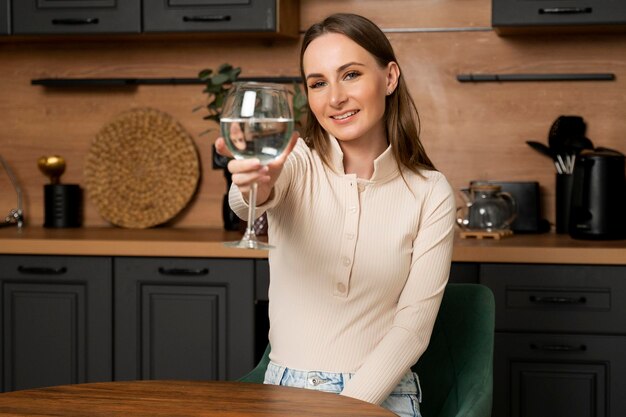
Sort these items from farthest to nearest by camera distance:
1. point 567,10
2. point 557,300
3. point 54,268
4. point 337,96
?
point 54,268 → point 567,10 → point 557,300 → point 337,96

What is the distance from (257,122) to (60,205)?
242 cm

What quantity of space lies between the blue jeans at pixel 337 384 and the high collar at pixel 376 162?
39cm

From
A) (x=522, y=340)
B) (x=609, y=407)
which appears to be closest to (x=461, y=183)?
(x=522, y=340)

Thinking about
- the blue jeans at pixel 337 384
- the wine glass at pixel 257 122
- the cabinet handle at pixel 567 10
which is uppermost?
the cabinet handle at pixel 567 10

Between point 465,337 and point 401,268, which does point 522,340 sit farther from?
point 401,268

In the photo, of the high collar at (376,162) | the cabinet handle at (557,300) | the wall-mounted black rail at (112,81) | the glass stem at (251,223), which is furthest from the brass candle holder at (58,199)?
the glass stem at (251,223)

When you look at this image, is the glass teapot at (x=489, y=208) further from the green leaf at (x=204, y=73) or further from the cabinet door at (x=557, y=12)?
the green leaf at (x=204, y=73)

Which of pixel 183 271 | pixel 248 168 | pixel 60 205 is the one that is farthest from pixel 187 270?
pixel 248 168

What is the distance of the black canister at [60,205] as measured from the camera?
11.2ft

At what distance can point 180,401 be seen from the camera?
4.23 ft

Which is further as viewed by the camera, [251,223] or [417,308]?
[417,308]

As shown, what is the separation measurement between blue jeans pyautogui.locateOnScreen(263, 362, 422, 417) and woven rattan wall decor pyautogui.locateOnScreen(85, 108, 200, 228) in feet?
5.56

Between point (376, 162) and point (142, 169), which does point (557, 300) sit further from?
point (142, 169)

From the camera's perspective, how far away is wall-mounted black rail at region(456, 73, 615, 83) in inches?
124
